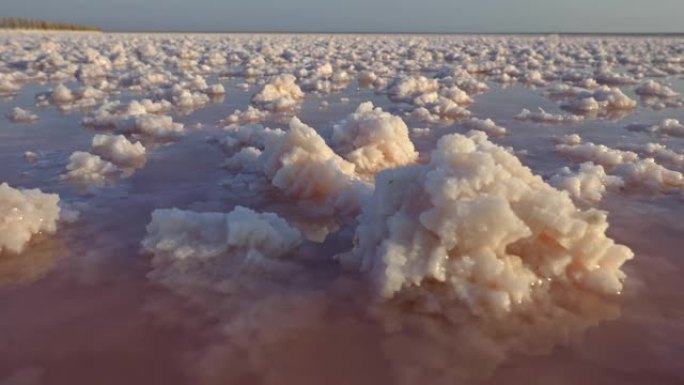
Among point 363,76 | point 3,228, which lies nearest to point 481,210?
point 3,228

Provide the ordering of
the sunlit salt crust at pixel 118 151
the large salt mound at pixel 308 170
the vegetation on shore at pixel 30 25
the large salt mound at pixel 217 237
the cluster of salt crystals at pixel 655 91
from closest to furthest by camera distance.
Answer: the large salt mound at pixel 217 237 < the large salt mound at pixel 308 170 < the sunlit salt crust at pixel 118 151 < the cluster of salt crystals at pixel 655 91 < the vegetation on shore at pixel 30 25

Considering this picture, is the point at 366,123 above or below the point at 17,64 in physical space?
above

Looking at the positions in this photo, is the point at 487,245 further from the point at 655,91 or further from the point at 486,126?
the point at 655,91

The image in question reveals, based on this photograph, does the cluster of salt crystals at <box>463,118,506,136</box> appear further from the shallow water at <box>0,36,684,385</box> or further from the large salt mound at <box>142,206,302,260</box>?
the large salt mound at <box>142,206,302,260</box>

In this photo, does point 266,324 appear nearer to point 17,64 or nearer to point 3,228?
point 3,228

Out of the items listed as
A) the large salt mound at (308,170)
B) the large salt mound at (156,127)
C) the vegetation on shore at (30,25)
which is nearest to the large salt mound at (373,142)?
the large salt mound at (308,170)

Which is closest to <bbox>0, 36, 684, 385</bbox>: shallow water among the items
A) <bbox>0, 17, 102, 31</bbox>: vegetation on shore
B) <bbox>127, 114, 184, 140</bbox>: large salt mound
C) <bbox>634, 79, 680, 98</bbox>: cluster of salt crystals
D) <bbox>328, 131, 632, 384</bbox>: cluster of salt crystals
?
<bbox>328, 131, 632, 384</bbox>: cluster of salt crystals

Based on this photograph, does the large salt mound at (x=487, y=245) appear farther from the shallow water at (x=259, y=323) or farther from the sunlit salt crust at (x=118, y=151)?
the sunlit salt crust at (x=118, y=151)
